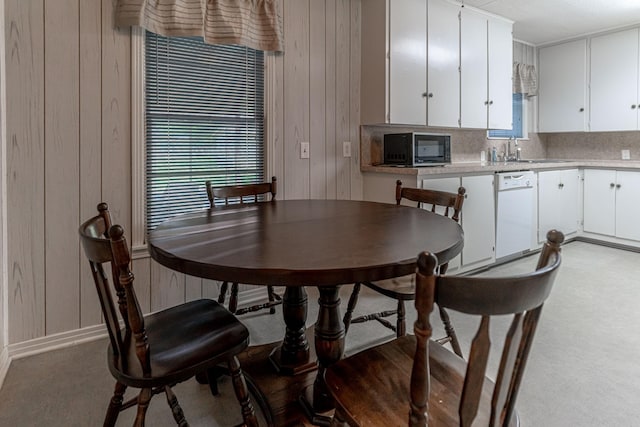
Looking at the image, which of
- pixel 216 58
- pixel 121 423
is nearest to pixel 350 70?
pixel 216 58

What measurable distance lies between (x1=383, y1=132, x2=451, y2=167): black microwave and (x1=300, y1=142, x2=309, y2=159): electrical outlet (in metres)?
0.76

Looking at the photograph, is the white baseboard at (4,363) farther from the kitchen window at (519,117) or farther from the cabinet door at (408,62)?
the kitchen window at (519,117)

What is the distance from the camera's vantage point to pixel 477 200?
133 inches

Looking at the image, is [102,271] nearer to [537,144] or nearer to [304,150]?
[304,150]

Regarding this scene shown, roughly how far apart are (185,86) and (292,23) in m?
1.00

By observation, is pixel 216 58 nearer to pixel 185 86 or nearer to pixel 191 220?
pixel 185 86

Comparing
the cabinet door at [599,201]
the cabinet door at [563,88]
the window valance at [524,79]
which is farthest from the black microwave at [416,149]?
the cabinet door at [563,88]

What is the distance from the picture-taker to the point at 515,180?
3.67 m

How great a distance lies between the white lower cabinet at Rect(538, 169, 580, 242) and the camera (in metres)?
4.12

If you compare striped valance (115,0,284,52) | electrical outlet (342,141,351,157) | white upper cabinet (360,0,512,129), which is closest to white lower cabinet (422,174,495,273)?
white upper cabinet (360,0,512,129)

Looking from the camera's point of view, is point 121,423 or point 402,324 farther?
point 402,324

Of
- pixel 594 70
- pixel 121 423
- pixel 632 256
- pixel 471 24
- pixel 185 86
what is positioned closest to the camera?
pixel 121 423

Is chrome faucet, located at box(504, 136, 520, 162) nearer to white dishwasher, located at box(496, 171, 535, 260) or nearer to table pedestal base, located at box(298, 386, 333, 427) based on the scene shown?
white dishwasher, located at box(496, 171, 535, 260)

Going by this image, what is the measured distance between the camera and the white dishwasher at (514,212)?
11.8ft
